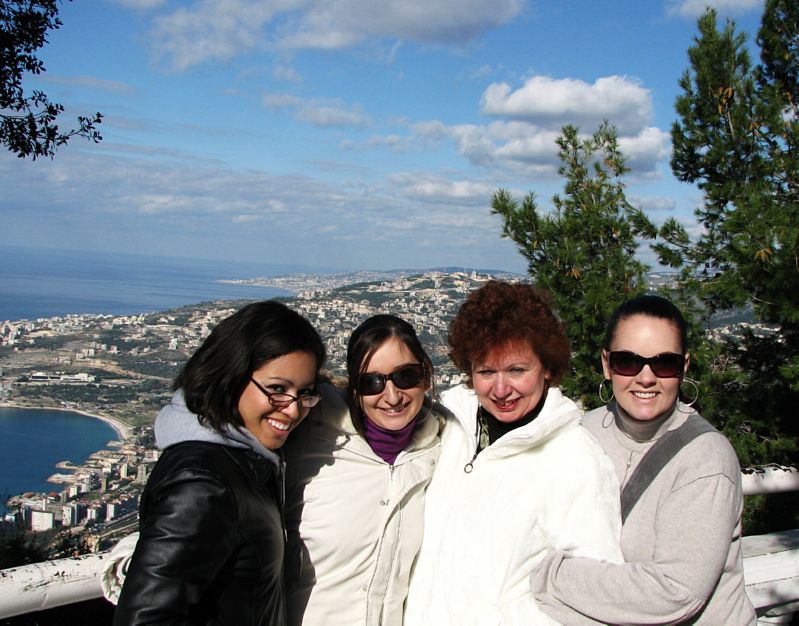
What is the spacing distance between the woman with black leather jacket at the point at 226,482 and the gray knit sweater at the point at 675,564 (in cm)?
91

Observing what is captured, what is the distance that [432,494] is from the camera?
2520 mm

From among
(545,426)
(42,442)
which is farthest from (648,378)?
(42,442)

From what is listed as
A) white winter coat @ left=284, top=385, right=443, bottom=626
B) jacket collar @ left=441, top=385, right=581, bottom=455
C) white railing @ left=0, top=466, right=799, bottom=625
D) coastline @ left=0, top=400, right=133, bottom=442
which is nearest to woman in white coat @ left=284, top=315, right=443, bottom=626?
white winter coat @ left=284, top=385, right=443, bottom=626

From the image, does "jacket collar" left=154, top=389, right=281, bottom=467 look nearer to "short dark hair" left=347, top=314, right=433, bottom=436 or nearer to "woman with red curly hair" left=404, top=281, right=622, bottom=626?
"short dark hair" left=347, top=314, right=433, bottom=436

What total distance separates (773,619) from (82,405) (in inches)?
533

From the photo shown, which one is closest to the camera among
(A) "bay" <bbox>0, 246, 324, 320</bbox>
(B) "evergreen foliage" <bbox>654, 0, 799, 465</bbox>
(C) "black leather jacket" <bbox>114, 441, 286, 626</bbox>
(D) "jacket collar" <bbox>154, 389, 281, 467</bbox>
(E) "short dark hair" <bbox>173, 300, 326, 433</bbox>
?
(C) "black leather jacket" <bbox>114, 441, 286, 626</bbox>

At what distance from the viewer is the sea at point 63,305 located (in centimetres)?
985

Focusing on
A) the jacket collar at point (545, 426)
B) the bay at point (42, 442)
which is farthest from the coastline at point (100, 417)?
the jacket collar at point (545, 426)

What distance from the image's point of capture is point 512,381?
239 cm

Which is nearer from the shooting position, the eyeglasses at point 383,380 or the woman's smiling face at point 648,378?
the woman's smiling face at point 648,378

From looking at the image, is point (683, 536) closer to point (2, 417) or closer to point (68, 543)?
point (68, 543)

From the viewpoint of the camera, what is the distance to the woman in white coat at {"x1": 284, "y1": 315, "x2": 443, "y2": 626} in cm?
240

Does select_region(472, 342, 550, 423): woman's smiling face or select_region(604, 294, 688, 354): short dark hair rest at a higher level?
select_region(604, 294, 688, 354): short dark hair

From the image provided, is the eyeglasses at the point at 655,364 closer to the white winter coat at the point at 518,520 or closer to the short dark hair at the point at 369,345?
the white winter coat at the point at 518,520
